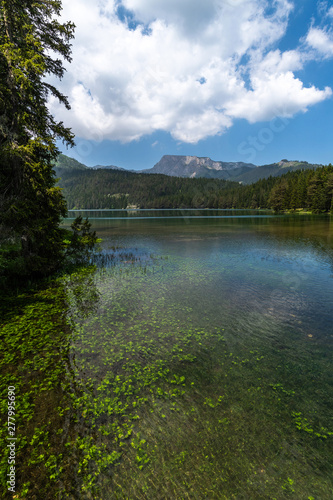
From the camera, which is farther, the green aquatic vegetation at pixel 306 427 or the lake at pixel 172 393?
the green aquatic vegetation at pixel 306 427

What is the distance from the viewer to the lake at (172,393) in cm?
543

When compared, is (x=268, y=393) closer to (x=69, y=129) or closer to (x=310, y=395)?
(x=310, y=395)

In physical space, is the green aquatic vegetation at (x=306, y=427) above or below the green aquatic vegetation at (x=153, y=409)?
below

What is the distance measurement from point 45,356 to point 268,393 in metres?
9.28

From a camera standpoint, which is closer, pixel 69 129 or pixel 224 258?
pixel 69 129

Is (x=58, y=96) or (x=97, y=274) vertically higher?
(x=58, y=96)

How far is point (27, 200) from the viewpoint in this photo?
665 inches

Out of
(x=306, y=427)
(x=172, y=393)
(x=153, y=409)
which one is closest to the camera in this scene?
(x=306, y=427)

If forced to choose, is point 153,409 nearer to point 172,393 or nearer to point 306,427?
point 172,393

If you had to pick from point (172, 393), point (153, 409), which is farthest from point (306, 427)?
point (153, 409)

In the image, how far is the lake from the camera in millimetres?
5434

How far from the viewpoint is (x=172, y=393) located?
8.17m

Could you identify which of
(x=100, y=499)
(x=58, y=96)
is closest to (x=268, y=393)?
(x=100, y=499)

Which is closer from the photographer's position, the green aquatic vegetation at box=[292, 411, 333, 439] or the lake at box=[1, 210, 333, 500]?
the lake at box=[1, 210, 333, 500]
